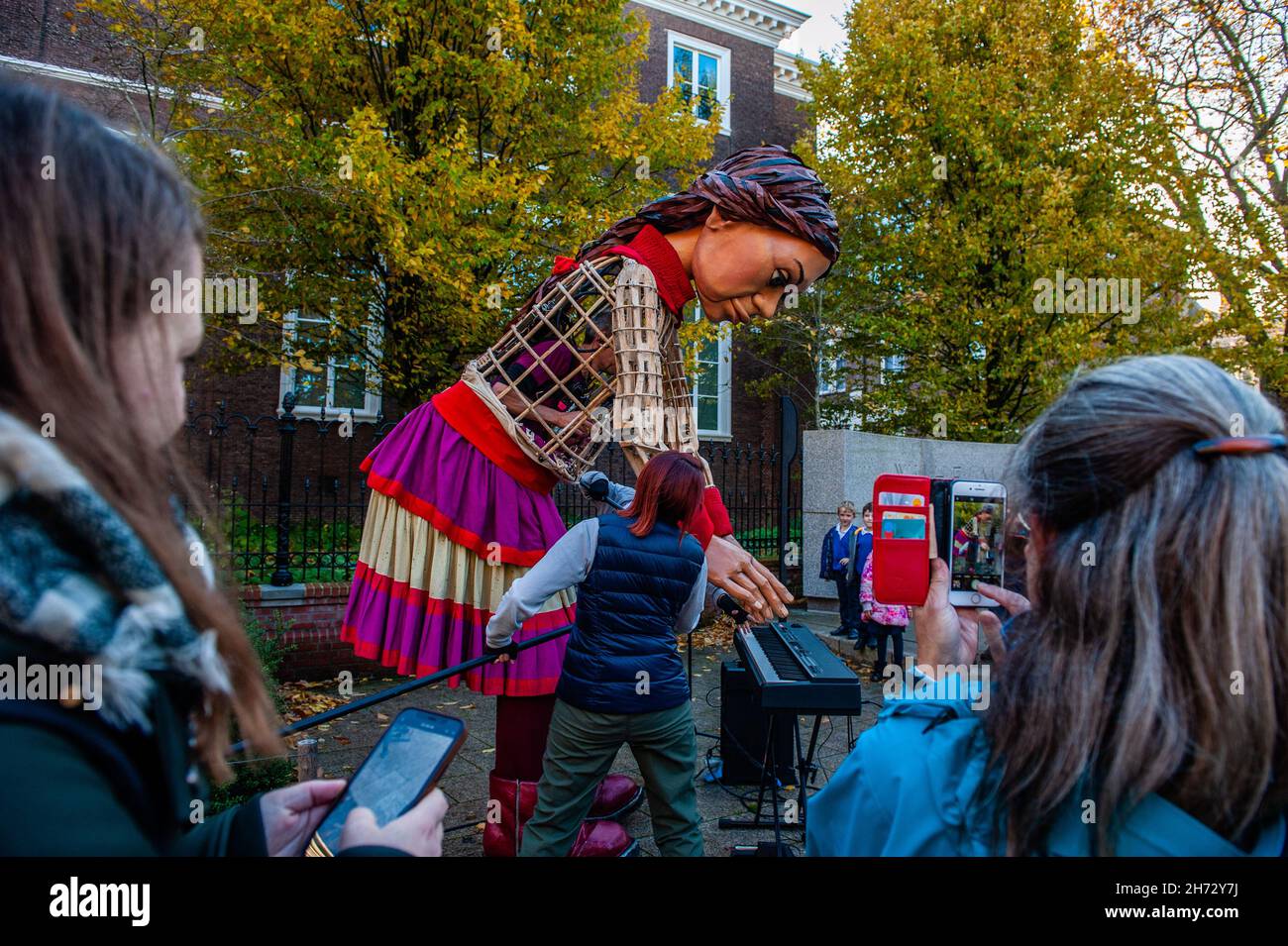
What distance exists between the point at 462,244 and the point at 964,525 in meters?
6.23

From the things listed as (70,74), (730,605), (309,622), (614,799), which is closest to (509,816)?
(614,799)

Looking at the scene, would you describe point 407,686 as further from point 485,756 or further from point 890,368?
point 890,368

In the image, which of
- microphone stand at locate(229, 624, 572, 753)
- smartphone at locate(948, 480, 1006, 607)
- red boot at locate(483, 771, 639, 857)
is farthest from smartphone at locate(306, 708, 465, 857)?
red boot at locate(483, 771, 639, 857)

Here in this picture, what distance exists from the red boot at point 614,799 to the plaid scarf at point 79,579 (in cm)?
328

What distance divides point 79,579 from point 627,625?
95.7 inches

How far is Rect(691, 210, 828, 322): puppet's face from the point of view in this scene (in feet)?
9.84

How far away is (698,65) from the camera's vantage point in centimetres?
1825

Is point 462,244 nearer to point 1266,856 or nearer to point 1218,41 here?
point 1266,856

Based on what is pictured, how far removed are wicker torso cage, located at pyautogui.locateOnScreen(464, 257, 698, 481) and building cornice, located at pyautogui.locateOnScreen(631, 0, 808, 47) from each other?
666 inches

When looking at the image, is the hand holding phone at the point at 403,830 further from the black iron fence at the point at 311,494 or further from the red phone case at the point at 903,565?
the black iron fence at the point at 311,494

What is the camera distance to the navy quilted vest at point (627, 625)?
9.86 feet

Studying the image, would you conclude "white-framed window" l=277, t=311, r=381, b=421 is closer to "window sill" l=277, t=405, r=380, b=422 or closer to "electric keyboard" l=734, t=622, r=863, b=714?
"window sill" l=277, t=405, r=380, b=422

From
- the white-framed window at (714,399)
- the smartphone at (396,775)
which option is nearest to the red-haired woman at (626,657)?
the smartphone at (396,775)

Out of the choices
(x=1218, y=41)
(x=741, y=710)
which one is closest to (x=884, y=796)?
(x=741, y=710)
